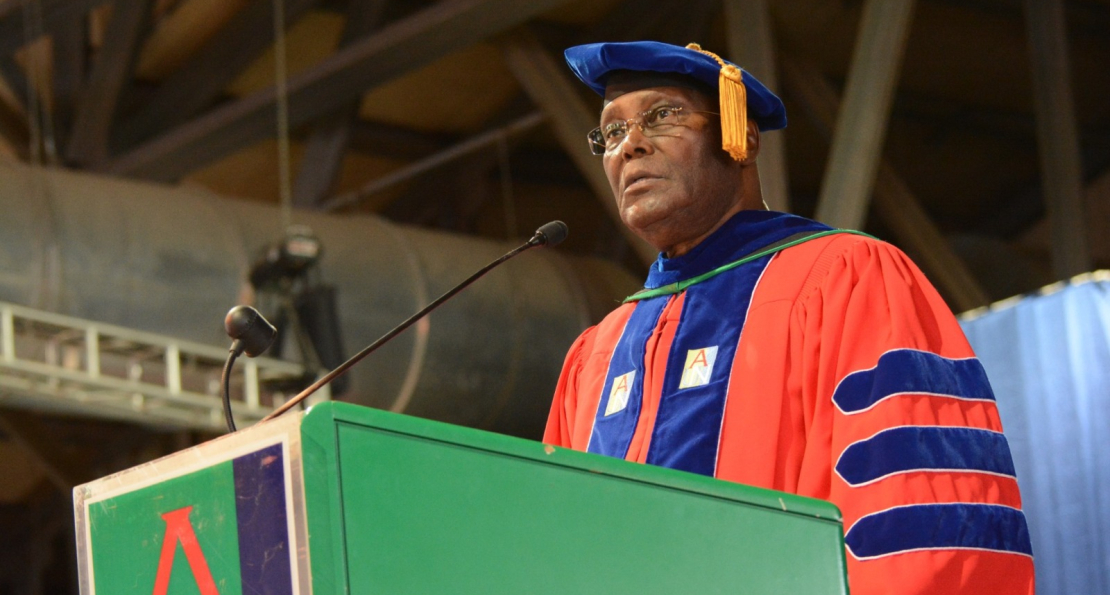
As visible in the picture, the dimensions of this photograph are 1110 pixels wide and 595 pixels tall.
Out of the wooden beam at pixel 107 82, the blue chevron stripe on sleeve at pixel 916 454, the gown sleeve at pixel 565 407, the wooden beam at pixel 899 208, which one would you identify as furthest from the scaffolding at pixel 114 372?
the blue chevron stripe on sleeve at pixel 916 454

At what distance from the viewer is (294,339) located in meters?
5.77

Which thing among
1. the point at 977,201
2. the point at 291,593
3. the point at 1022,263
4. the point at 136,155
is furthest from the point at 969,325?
the point at 977,201

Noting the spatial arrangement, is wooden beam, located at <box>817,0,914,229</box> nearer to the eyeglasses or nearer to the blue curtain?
the blue curtain

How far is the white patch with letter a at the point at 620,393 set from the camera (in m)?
1.98

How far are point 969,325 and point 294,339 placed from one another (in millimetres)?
2537

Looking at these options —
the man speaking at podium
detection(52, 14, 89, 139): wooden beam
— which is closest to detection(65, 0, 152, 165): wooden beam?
detection(52, 14, 89, 139): wooden beam

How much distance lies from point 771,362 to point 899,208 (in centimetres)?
659

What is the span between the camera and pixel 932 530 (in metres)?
1.58

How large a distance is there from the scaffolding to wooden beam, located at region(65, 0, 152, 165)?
2.01m

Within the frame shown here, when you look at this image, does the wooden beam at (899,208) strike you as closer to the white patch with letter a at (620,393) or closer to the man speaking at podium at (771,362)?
the man speaking at podium at (771,362)

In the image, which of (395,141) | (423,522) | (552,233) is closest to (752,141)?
(552,233)

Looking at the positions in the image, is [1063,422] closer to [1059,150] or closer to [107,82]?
[1059,150]

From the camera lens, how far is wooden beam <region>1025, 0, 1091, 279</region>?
7.70 m

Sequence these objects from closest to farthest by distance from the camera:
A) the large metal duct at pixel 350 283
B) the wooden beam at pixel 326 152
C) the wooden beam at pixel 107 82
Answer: the large metal duct at pixel 350 283 → the wooden beam at pixel 107 82 → the wooden beam at pixel 326 152
